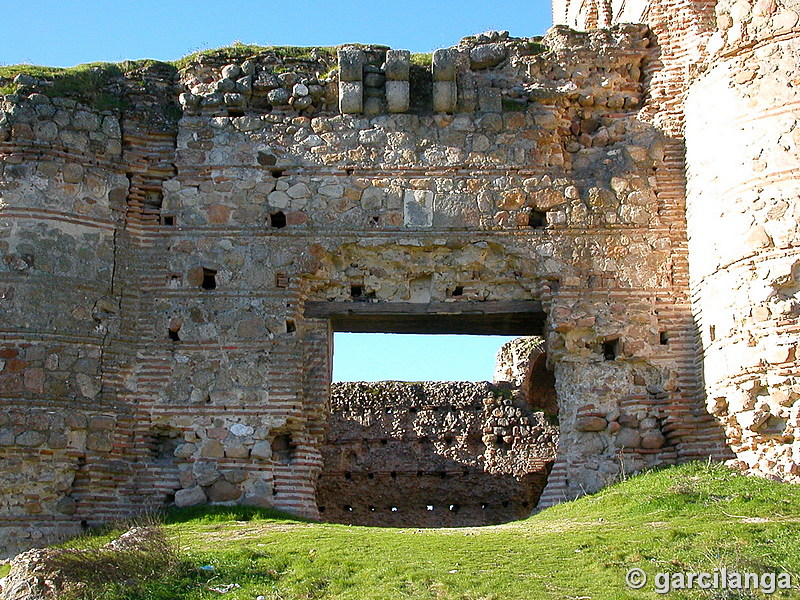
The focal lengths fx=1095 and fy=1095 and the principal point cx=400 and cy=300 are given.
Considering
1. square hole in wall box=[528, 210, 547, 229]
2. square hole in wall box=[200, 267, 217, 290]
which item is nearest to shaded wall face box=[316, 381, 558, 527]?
square hole in wall box=[200, 267, 217, 290]

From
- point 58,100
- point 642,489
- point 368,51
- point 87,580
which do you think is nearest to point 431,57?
point 368,51

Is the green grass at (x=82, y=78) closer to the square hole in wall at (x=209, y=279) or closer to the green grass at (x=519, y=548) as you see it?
the square hole in wall at (x=209, y=279)

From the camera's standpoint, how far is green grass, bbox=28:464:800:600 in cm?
779

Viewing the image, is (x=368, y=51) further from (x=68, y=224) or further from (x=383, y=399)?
(x=383, y=399)

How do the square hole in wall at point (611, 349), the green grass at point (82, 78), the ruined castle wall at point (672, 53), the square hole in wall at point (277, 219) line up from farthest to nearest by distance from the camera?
the ruined castle wall at point (672, 53)
the green grass at point (82, 78)
the square hole in wall at point (277, 219)
the square hole in wall at point (611, 349)

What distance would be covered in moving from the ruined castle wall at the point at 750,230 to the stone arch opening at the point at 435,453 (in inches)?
256

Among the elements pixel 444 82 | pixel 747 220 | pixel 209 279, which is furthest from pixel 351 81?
pixel 747 220

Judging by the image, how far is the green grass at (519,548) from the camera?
7793 millimetres

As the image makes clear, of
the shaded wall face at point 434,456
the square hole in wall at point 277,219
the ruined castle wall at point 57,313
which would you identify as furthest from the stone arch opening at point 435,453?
the ruined castle wall at point 57,313

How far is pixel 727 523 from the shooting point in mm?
9383

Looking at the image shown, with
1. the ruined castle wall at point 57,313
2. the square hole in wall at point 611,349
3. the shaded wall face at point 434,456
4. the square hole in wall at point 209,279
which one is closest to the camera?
the ruined castle wall at point 57,313

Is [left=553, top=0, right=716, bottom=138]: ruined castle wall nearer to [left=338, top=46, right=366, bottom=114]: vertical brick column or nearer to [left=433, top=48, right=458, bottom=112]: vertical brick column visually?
[left=433, top=48, right=458, bottom=112]: vertical brick column

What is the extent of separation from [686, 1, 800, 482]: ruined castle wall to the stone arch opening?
21.4 ft

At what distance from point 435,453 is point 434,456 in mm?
59
